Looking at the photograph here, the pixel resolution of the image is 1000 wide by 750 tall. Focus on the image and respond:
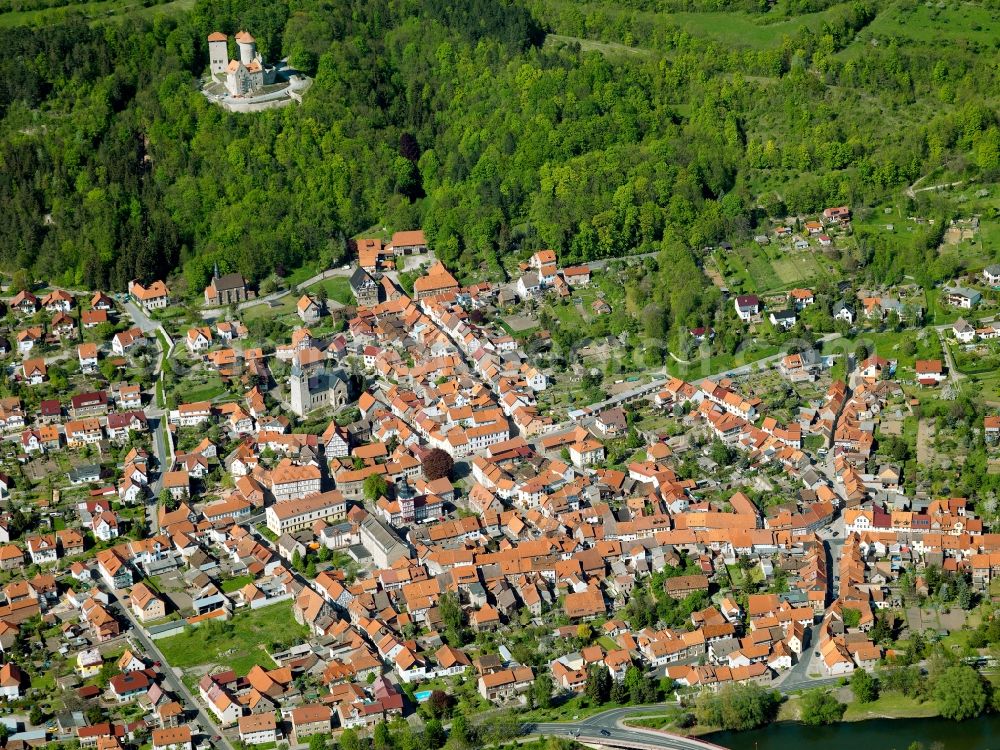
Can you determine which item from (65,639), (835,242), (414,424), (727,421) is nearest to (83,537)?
(65,639)

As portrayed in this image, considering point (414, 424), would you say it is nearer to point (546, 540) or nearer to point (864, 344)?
point (546, 540)

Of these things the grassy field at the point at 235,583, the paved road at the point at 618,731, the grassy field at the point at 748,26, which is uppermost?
the grassy field at the point at 748,26

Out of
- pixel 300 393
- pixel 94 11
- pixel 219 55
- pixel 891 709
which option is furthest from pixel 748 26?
pixel 891 709

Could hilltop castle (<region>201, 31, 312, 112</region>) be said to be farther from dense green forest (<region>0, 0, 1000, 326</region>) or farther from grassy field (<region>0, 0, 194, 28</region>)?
grassy field (<region>0, 0, 194, 28</region>)

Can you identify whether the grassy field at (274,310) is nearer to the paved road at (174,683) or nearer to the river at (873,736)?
the paved road at (174,683)

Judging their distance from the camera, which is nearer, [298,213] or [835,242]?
[835,242]

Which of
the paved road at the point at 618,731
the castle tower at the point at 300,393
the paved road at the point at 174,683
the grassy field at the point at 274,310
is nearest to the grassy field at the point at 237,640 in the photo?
the paved road at the point at 174,683
